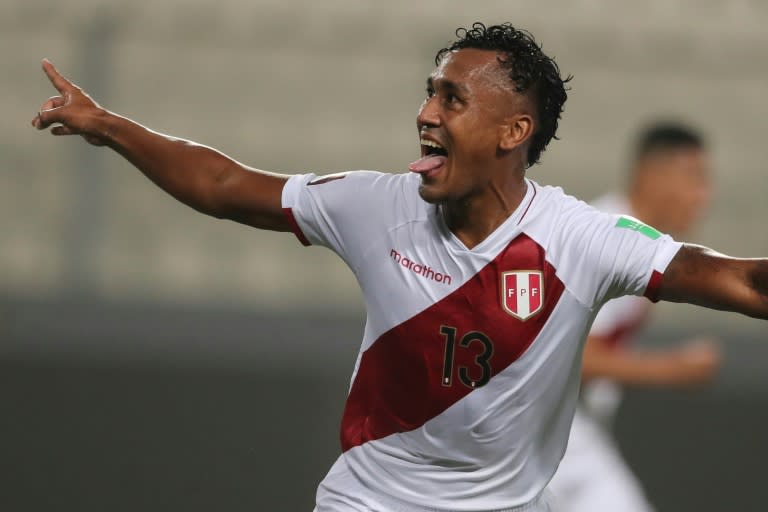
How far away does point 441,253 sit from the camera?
3.80 meters

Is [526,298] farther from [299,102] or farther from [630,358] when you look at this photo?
[299,102]

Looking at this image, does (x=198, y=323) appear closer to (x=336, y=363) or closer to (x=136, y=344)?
(x=136, y=344)

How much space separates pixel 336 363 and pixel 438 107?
180 inches

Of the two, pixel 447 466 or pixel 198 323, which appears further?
pixel 198 323

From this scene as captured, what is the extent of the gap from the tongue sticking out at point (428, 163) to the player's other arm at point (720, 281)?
0.66 meters

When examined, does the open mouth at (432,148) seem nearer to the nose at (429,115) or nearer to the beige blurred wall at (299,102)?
the nose at (429,115)

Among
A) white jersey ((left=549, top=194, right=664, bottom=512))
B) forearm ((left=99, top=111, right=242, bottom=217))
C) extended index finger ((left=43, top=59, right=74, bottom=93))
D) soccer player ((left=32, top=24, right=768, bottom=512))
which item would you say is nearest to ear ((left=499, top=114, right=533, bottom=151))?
soccer player ((left=32, top=24, right=768, bottom=512))

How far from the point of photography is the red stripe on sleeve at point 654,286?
3.61 metres

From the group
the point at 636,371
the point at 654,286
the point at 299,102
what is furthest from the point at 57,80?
the point at 299,102

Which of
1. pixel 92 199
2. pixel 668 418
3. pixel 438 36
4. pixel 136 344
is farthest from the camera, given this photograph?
pixel 438 36

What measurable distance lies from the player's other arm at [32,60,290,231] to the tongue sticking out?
0.42m

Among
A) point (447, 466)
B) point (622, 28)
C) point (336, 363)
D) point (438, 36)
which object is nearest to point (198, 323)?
point (336, 363)

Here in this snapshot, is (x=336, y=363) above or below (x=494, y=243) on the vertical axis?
below

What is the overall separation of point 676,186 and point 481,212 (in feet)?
10.2
